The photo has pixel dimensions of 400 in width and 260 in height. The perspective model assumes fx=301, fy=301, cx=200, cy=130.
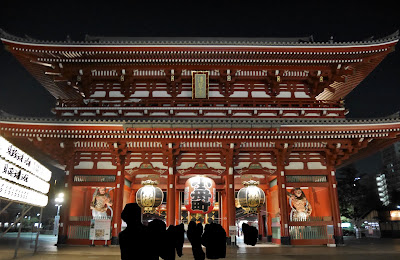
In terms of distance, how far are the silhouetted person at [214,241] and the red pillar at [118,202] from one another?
10489 millimetres

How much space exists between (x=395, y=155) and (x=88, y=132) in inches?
4274

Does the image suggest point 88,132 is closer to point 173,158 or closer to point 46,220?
point 173,158

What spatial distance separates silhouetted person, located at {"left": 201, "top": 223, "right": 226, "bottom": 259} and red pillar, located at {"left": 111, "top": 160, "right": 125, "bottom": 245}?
34.4 ft

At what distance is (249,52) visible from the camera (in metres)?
16.6

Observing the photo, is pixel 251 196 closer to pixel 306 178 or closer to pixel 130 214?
pixel 306 178

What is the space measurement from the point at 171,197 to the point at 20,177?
7.66m

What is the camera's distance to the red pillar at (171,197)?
15477 millimetres

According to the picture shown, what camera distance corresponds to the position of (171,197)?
1587cm

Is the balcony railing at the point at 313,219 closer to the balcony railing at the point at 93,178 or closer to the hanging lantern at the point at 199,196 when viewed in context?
the hanging lantern at the point at 199,196

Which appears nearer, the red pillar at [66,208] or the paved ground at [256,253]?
the paved ground at [256,253]

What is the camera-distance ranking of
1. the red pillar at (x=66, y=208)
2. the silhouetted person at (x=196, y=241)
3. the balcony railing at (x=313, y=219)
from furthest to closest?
the balcony railing at (x=313, y=219) → the red pillar at (x=66, y=208) → the silhouetted person at (x=196, y=241)

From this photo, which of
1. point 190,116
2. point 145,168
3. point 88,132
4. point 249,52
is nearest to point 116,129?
point 88,132

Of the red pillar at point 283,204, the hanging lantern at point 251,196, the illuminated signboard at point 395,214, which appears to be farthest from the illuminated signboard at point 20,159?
the illuminated signboard at point 395,214

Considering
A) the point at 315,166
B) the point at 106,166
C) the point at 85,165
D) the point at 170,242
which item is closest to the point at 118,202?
the point at 106,166
